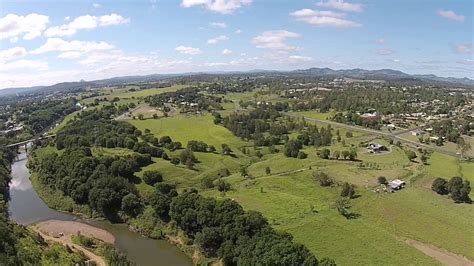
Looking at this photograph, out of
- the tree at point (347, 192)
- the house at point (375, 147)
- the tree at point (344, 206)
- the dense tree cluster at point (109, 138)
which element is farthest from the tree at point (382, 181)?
the dense tree cluster at point (109, 138)

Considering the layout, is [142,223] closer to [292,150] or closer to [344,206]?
[344,206]

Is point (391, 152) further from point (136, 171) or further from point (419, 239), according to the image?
point (136, 171)

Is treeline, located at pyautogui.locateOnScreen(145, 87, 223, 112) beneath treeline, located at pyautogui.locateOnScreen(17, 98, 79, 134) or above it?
above

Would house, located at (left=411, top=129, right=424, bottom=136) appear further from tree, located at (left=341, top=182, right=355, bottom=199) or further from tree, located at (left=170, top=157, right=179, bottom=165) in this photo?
tree, located at (left=170, top=157, right=179, bottom=165)

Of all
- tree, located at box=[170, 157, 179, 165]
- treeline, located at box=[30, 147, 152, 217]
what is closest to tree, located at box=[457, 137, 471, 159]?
tree, located at box=[170, 157, 179, 165]

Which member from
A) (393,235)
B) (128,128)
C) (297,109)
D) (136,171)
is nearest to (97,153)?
(136,171)

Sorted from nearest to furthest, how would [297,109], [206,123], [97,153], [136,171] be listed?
1. [136,171]
2. [97,153]
3. [206,123]
4. [297,109]
